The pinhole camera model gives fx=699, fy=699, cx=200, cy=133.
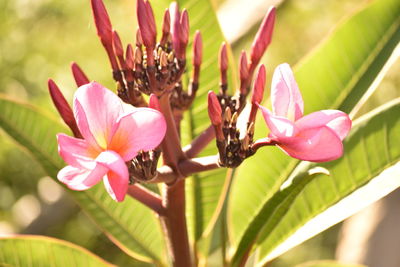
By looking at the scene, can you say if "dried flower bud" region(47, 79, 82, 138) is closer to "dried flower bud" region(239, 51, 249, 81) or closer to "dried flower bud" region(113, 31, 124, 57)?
"dried flower bud" region(113, 31, 124, 57)

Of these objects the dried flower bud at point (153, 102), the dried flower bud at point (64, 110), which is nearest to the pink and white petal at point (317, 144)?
the dried flower bud at point (153, 102)

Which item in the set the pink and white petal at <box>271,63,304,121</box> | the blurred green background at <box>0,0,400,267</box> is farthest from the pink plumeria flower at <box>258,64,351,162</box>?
the blurred green background at <box>0,0,400,267</box>

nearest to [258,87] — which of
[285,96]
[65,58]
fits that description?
[285,96]

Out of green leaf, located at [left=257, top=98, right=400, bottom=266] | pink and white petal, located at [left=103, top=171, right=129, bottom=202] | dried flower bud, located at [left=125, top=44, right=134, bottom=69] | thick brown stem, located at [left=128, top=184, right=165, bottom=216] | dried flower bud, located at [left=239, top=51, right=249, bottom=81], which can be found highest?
dried flower bud, located at [left=125, top=44, right=134, bottom=69]

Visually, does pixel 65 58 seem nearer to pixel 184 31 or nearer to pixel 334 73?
pixel 334 73

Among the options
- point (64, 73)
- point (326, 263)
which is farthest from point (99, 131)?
point (64, 73)

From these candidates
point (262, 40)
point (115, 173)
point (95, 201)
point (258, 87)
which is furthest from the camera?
point (95, 201)
